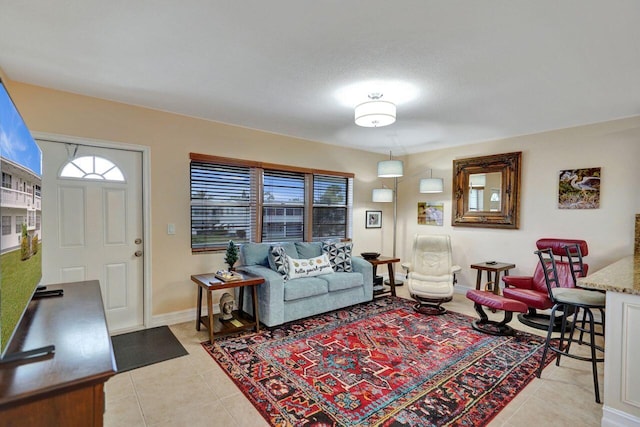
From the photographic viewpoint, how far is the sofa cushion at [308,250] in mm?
4347

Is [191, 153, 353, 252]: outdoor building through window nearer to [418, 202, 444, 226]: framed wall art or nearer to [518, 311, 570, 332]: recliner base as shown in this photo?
[418, 202, 444, 226]: framed wall art

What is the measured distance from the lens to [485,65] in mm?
2424

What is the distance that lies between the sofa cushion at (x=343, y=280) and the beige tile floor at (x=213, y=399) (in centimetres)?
168

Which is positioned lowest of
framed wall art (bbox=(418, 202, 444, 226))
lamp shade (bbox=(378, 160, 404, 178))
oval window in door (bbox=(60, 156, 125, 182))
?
framed wall art (bbox=(418, 202, 444, 226))

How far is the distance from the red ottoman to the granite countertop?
886 millimetres

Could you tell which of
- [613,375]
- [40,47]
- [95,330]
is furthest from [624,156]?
[40,47]

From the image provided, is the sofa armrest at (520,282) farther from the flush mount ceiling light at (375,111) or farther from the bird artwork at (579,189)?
the flush mount ceiling light at (375,111)

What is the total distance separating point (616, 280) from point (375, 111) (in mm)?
2177

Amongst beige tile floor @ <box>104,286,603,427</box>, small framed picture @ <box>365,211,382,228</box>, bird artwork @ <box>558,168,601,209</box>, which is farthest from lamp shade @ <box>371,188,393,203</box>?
beige tile floor @ <box>104,286,603,427</box>

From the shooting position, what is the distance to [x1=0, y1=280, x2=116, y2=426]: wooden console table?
2.99 ft

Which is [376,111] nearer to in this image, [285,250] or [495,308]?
[285,250]

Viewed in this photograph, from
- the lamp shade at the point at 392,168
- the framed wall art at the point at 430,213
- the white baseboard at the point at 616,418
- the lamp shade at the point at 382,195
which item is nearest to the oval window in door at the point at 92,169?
the lamp shade at the point at 392,168

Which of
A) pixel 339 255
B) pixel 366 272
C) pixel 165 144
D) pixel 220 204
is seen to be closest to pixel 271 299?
pixel 339 255

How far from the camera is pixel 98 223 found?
3.28m
